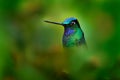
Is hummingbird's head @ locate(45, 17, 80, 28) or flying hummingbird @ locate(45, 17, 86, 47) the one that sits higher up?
hummingbird's head @ locate(45, 17, 80, 28)

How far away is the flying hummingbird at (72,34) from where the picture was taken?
180 cm

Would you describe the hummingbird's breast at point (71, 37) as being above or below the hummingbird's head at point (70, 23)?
below

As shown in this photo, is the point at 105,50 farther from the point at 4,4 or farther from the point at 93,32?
the point at 4,4

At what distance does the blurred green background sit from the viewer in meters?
1.80

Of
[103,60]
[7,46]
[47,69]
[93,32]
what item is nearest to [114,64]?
[103,60]

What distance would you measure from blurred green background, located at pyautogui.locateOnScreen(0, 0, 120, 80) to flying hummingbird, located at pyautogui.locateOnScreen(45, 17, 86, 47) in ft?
0.06

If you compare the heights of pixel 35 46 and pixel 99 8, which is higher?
pixel 99 8

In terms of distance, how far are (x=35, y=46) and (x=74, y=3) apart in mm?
254

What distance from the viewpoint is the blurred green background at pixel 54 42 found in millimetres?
1800

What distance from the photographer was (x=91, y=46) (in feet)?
5.96

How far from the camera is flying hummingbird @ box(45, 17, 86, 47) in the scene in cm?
180

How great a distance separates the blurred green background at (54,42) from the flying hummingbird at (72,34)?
0.7 inches

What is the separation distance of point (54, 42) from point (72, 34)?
0.29 feet

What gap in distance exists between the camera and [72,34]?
182 cm
